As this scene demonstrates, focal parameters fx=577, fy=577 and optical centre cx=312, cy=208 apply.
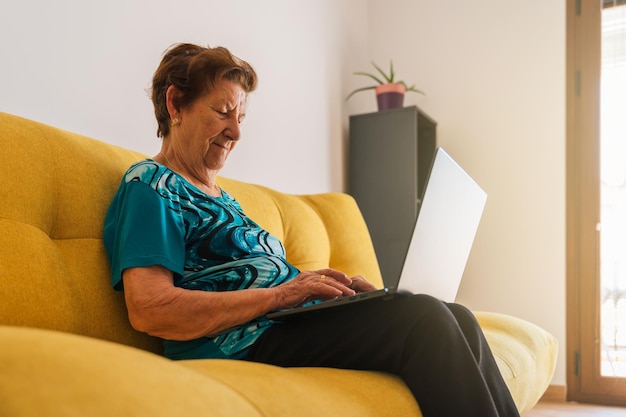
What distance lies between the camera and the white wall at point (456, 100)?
2418 millimetres

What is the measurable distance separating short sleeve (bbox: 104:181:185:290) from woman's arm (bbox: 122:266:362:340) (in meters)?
0.02

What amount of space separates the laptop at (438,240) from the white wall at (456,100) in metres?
1.02

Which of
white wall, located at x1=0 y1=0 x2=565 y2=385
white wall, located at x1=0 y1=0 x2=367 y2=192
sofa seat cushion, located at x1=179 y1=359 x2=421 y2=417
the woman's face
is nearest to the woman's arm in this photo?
sofa seat cushion, located at x1=179 y1=359 x2=421 y2=417

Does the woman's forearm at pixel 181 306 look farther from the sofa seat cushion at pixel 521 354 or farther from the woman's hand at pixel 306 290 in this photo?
the sofa seat cushion at pixel 521 354

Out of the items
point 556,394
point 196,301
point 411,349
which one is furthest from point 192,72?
point 556,394

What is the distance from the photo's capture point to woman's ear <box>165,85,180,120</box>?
1.29 meters

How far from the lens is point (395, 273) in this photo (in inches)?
116

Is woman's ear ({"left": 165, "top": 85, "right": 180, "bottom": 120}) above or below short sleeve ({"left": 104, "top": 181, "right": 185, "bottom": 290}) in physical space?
above

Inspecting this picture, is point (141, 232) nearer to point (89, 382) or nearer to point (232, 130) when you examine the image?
point (232, 130)

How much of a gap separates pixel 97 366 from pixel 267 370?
0.38m

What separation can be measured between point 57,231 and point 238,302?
14.1 inches

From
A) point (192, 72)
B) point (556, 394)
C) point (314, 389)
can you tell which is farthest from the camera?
point (556, 394)

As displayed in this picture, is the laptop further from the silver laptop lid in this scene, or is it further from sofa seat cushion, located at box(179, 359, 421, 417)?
sofa seat cushion, located at box(179, 359, 421, 417)

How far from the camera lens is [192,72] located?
50.3 inches
